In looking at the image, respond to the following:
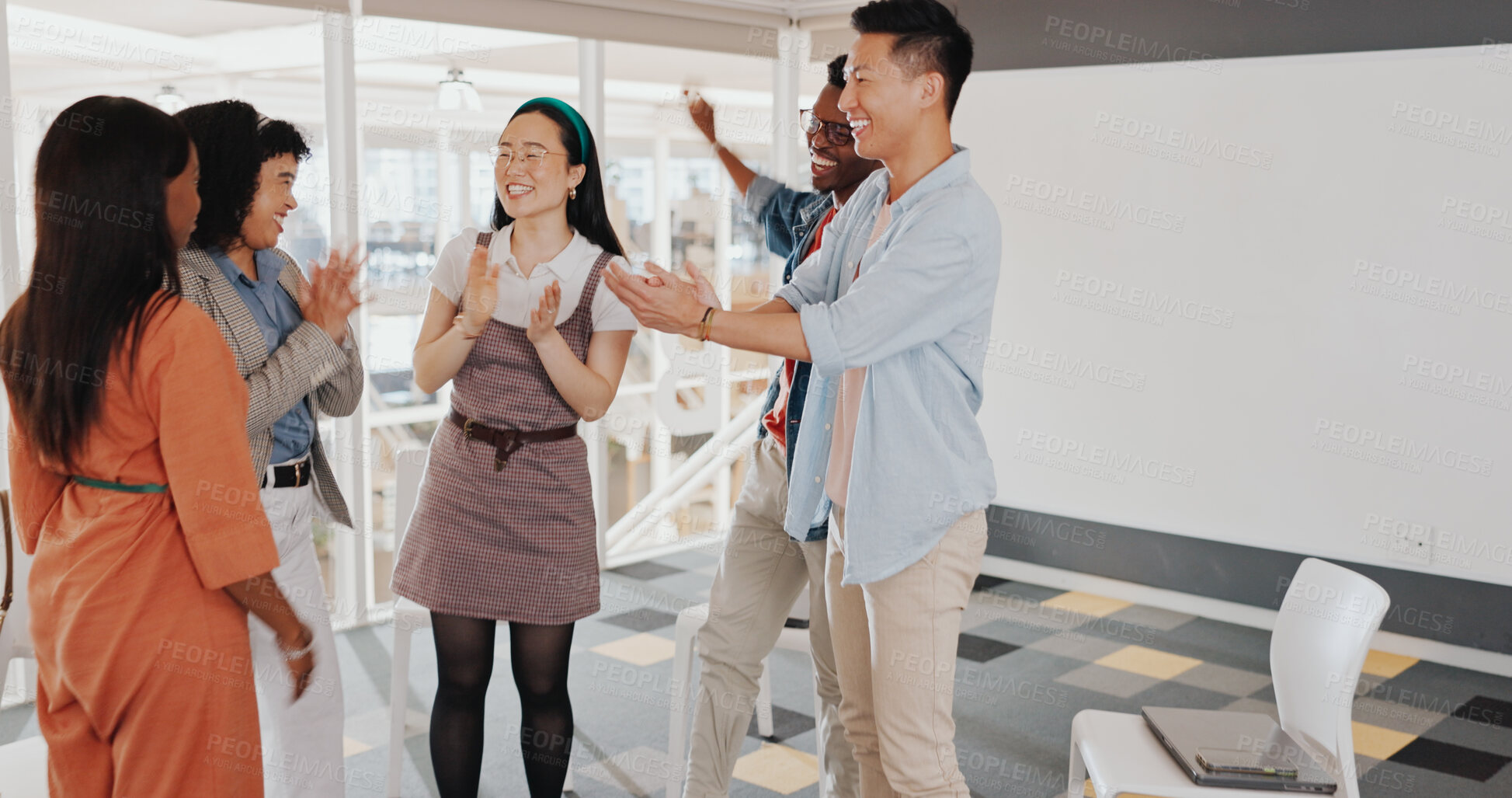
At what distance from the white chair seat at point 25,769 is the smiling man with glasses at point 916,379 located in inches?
44.3

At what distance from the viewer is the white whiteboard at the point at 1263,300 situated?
3.56 metres

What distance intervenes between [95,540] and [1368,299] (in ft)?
12.3

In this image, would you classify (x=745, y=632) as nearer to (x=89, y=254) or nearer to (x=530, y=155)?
(x=530, y=155)

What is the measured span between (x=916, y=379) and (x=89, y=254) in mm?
1117

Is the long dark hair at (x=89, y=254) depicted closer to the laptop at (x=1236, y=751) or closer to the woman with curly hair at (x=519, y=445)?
the woman with curly hair at (x=519, y=445)

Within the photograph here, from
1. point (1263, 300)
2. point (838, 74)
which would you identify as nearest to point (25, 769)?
point (838, 74)

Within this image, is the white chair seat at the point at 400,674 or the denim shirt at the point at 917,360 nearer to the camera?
the denim shirt at the point at 917,360

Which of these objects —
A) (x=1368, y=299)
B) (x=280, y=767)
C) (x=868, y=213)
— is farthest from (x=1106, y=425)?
(x=280, y=767)

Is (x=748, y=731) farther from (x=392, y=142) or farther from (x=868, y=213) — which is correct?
(x=392, y=142)

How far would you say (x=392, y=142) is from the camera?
392 centimetres

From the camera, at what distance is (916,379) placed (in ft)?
5.60

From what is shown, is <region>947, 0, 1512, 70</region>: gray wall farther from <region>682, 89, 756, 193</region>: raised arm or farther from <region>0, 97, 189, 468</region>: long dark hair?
<region>0, 97, 189, 468</region>: long dark hair

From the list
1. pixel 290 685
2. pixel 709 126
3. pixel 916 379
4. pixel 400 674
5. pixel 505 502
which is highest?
pixel 709 126

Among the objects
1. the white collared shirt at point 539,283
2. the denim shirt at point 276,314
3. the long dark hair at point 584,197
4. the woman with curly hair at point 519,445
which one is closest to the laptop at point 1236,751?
the woman with curly hair at point 519,445
